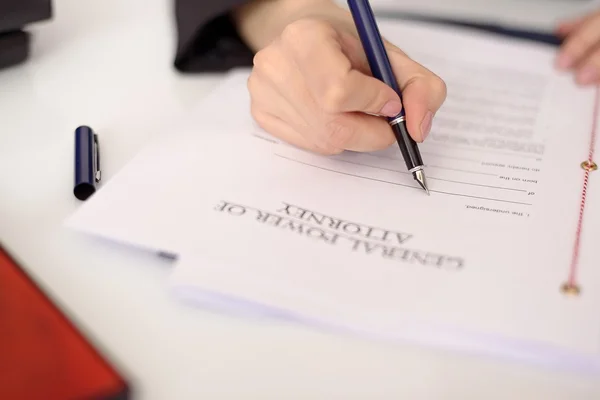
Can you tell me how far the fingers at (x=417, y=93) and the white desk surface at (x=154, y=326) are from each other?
0.17 m

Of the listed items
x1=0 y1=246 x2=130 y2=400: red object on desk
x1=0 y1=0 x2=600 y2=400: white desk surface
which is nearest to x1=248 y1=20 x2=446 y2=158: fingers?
x1=0 y1=0 x2=600 y2=400: white desk surface

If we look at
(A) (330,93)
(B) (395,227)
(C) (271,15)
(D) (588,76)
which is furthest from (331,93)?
(D) (588,76)

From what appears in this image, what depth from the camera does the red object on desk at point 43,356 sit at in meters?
0.29

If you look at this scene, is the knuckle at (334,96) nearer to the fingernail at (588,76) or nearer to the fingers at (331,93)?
the fingers at (331,93)

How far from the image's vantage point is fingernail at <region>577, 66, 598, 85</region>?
604 mm

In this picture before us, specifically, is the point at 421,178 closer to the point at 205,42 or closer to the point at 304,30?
the point at 304,30

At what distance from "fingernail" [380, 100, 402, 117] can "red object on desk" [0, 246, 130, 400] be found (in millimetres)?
248

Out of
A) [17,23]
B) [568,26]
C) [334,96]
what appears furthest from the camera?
[568,26]

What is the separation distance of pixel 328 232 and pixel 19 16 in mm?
362

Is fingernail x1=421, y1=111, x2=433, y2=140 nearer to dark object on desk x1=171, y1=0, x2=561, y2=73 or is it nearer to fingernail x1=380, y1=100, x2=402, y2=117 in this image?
fingernail x1=380, y1=100, x2=402, y2=117

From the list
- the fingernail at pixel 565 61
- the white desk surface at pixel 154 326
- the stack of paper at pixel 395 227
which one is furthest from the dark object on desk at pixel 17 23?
the fingernail at pixel 565 61

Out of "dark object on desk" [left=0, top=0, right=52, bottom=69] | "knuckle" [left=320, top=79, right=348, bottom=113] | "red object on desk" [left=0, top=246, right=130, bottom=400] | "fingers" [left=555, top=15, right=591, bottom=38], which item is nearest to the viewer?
"red object on desk" [left=0, top=246, right=130, bottom=400]

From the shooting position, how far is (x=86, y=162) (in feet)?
1.50

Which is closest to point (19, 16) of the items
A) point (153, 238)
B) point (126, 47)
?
point (126, 47)
